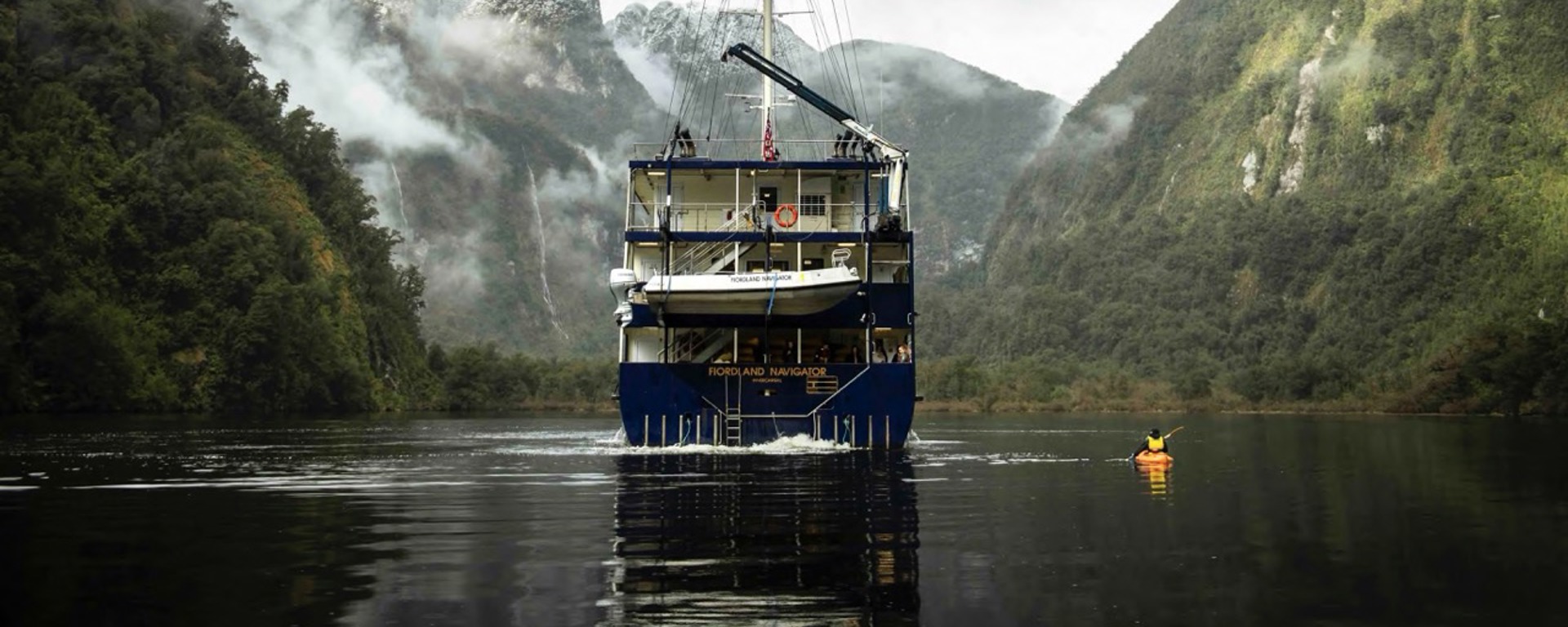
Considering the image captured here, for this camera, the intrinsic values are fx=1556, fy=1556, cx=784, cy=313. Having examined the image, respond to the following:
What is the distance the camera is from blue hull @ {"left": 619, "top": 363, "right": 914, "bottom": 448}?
137ft

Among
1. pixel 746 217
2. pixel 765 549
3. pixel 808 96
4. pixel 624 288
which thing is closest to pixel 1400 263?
pixel 808 96

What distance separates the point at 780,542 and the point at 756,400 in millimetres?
23949

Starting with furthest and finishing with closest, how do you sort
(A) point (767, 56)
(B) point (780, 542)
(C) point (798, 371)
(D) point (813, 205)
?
(A) point (767, 56)
(D) point (813, 205)
(C) point (798, 371)
(B) point (780, 542)

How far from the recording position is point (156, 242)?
335 feet

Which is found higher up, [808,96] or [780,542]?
[808,96]

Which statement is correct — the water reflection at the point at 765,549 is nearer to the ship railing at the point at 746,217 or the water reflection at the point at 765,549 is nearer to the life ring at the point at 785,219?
the life ring at the point at 785,219

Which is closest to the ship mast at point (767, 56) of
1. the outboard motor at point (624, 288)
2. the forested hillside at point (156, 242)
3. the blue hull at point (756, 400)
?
the outboard motor at point (624, 288)

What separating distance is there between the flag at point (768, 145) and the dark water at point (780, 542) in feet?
46.0

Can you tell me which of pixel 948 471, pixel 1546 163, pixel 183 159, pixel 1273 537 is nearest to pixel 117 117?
→ pixel 183 159

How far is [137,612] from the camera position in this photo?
1269 cm

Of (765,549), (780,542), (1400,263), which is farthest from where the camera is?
(1400,263)

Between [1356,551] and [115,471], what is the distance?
25526mm

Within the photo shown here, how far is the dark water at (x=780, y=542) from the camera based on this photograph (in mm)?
12992

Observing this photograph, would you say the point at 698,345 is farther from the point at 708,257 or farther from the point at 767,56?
the point at 767,56
